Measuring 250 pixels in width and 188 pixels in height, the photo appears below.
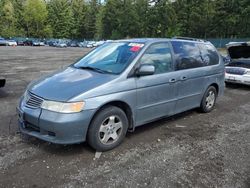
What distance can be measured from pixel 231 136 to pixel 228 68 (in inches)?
217

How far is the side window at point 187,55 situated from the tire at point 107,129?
1.68 metres

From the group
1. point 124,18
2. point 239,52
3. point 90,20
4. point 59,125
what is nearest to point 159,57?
point 59,125

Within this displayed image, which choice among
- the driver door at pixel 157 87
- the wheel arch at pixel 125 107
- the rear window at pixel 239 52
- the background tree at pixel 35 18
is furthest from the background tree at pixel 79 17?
the wheel arch at pixel 125 107

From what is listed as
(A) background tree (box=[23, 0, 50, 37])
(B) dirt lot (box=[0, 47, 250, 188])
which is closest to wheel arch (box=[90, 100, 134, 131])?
(B) dirt lot (box=[0, 47, 250, 188])

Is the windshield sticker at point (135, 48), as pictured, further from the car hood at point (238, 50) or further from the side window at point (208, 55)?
the car hood at point (238, 50)

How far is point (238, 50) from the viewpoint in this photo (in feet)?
31.8

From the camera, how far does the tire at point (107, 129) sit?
3.89 m

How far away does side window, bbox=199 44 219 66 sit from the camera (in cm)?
597

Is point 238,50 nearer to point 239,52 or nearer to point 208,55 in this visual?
point 239,52

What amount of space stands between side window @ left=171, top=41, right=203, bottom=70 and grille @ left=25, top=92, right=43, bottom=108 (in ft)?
8.63

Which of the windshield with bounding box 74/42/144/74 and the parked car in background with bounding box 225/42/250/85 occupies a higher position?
the windshield with bounding box 74/42/144/74

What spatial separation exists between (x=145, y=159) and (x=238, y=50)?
739 cm

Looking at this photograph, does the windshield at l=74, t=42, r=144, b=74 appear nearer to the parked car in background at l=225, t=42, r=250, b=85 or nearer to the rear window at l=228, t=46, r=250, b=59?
the parked car in background at l=225, t=42, r=250, b=85

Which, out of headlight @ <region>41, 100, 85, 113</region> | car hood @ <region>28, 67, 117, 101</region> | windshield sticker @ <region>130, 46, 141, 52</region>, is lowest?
headlight @ <region>41, 100, 85, 113</region>
